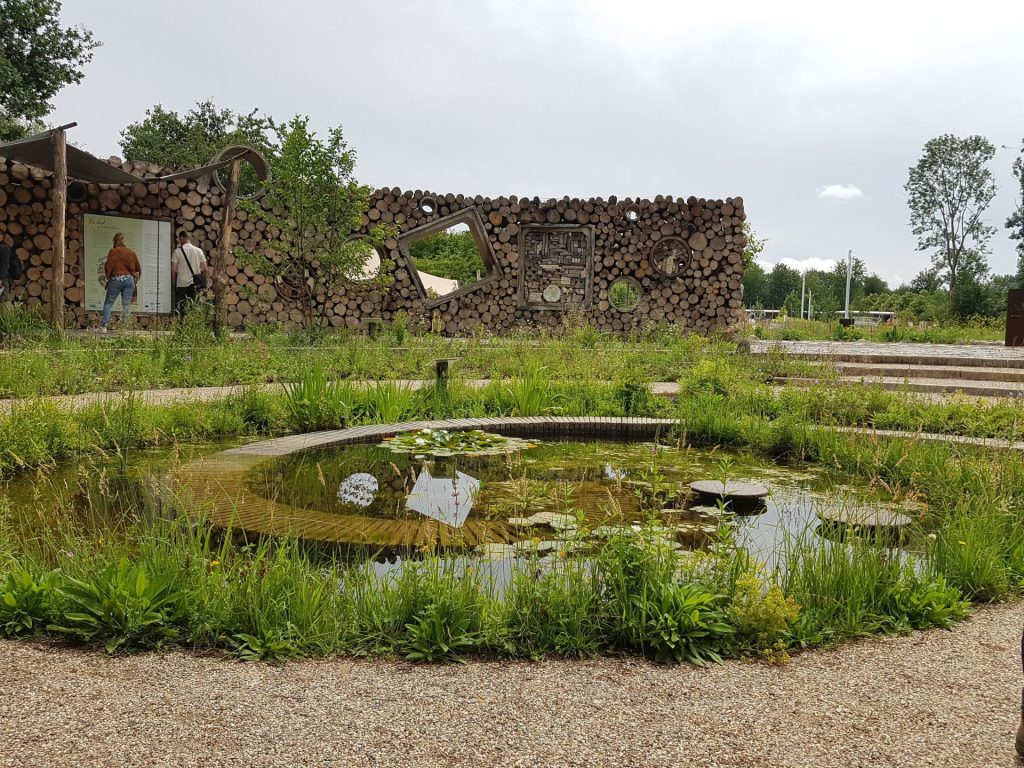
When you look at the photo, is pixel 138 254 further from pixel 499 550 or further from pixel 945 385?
pixel 499 550

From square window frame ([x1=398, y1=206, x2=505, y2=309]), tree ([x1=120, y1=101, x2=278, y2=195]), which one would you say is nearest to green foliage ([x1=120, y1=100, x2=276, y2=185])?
tree ([x1=120, y1=101, x2=278, y2=195])

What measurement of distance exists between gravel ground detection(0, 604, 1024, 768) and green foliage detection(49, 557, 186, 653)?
0.10m

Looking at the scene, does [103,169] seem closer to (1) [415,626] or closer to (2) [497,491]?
(2) [497,491]

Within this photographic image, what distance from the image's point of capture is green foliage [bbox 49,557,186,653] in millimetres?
2617

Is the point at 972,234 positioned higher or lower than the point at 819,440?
higher

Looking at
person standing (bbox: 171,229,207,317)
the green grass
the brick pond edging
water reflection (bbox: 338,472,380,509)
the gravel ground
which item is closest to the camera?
the gravel ground

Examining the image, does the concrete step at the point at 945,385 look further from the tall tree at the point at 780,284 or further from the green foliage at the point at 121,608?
the tall tree at the point at 780,284

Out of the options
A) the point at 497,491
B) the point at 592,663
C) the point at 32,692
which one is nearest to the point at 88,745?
the point at 32,692

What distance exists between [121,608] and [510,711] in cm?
134

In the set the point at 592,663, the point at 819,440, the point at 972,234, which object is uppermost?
→ the point at 972,234

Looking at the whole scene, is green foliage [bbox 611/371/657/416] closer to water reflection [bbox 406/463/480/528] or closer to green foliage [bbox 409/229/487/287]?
water reflection [bbox 406/463/480/528]

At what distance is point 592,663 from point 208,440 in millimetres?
4395

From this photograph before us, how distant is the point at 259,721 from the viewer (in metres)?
2.12

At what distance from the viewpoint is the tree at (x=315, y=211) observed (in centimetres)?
1233
